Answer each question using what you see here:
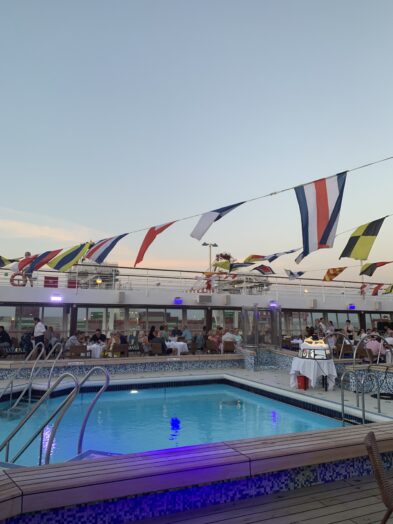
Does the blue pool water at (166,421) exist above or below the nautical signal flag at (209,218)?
below

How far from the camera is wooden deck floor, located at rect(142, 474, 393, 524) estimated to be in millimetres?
2227

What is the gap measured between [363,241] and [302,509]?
5.90m

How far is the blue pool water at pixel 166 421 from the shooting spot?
566 centimetres

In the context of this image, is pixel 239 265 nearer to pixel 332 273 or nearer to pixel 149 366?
pixel 332 273

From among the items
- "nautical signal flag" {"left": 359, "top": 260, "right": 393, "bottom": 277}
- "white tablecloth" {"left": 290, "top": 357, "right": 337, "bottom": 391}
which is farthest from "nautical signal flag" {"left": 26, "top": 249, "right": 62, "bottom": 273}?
"nautical signal flag" {"left": 359, "top": 260, "right": 393, "bottom": 277}

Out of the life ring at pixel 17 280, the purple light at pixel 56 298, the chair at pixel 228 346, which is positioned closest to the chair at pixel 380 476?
the chair at pixel 228 346

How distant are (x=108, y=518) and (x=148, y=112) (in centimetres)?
1119

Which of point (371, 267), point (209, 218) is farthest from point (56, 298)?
point (371, 267)

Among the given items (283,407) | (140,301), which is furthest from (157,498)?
(140,301)

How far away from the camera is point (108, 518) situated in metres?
2.14

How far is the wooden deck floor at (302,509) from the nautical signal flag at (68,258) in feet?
26.0

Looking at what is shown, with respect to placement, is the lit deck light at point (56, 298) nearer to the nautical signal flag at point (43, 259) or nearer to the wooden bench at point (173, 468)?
the nautical signal flag at point (43, 259)

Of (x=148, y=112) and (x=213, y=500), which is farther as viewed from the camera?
(x=148, y=112)

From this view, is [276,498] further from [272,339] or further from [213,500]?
[272,339]
